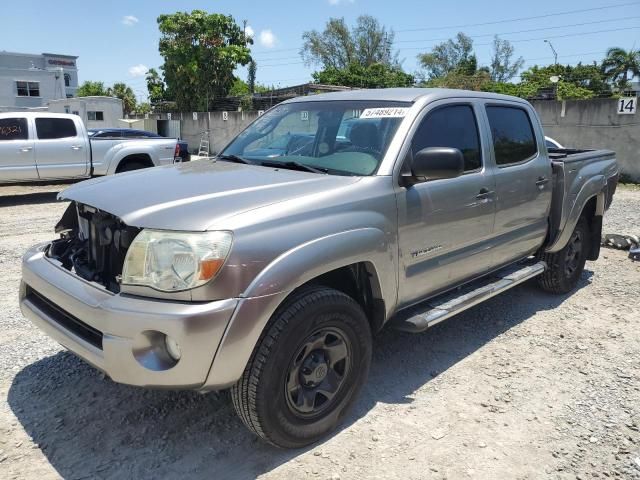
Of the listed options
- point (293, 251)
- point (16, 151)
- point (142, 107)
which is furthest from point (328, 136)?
point (142, 107)

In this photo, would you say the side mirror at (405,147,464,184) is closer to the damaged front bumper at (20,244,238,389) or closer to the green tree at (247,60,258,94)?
the damaged front bumper at (20,244,238,389)

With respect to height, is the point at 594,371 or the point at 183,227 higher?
the point at 183,227

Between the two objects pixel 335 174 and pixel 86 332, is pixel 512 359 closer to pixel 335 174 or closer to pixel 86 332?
pixel 335 174

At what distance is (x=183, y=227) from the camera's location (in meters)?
2.41

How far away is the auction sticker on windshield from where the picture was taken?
136 inches

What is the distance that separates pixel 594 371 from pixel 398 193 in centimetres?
205

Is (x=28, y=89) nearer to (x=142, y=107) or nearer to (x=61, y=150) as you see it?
(x=142, y=107)

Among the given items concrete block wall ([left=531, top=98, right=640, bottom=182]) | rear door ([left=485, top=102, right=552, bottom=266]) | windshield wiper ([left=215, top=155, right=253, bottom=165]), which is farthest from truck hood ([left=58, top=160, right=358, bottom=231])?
concrete block wall ([left=531, top=98, right=640, bottom=182])

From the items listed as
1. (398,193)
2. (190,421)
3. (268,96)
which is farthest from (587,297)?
(268,96)

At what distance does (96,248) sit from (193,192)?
2.04 feet

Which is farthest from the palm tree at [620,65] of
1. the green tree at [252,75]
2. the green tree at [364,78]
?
the green tree at [252,75]

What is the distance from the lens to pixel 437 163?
310 centimetres

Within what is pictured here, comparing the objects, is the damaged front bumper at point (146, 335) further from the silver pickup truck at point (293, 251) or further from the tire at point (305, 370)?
the tire at point (305, 370)

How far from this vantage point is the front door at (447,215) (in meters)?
3.28
